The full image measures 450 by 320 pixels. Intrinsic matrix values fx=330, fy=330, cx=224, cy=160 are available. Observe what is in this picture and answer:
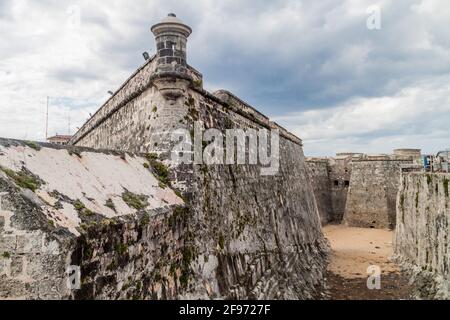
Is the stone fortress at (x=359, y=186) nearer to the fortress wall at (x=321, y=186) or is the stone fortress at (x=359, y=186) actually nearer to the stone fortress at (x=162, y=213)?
the fortress wall at (x=321, y=186)

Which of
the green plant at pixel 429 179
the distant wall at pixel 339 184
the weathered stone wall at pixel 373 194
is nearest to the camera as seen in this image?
the green plant at pixel 429 179

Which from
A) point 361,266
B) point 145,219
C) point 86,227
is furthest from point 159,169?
point 361,266

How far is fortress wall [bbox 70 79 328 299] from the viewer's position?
7180 mm

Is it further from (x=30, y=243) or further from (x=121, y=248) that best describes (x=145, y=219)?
(x=30, y=243)

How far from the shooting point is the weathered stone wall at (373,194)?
2761cm

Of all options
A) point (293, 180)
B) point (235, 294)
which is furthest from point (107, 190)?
point (293, 180)

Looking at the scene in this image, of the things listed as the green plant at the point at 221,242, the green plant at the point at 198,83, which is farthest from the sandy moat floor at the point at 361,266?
the green plant at the point at 198,83

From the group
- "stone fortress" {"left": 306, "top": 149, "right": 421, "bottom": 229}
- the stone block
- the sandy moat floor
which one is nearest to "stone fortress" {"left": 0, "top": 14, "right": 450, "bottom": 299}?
the stone block

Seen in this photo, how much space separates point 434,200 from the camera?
494 inches

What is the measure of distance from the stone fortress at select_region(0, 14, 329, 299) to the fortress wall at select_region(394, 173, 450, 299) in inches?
154

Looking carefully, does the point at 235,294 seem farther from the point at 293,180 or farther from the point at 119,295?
the point at 293,180

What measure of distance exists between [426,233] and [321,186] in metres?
18.7

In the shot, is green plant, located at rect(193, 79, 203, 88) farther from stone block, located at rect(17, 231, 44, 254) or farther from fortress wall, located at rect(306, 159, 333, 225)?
fortress wall, located at rect(306, 159, 333, 225)

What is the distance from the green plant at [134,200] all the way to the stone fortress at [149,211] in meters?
0.03
